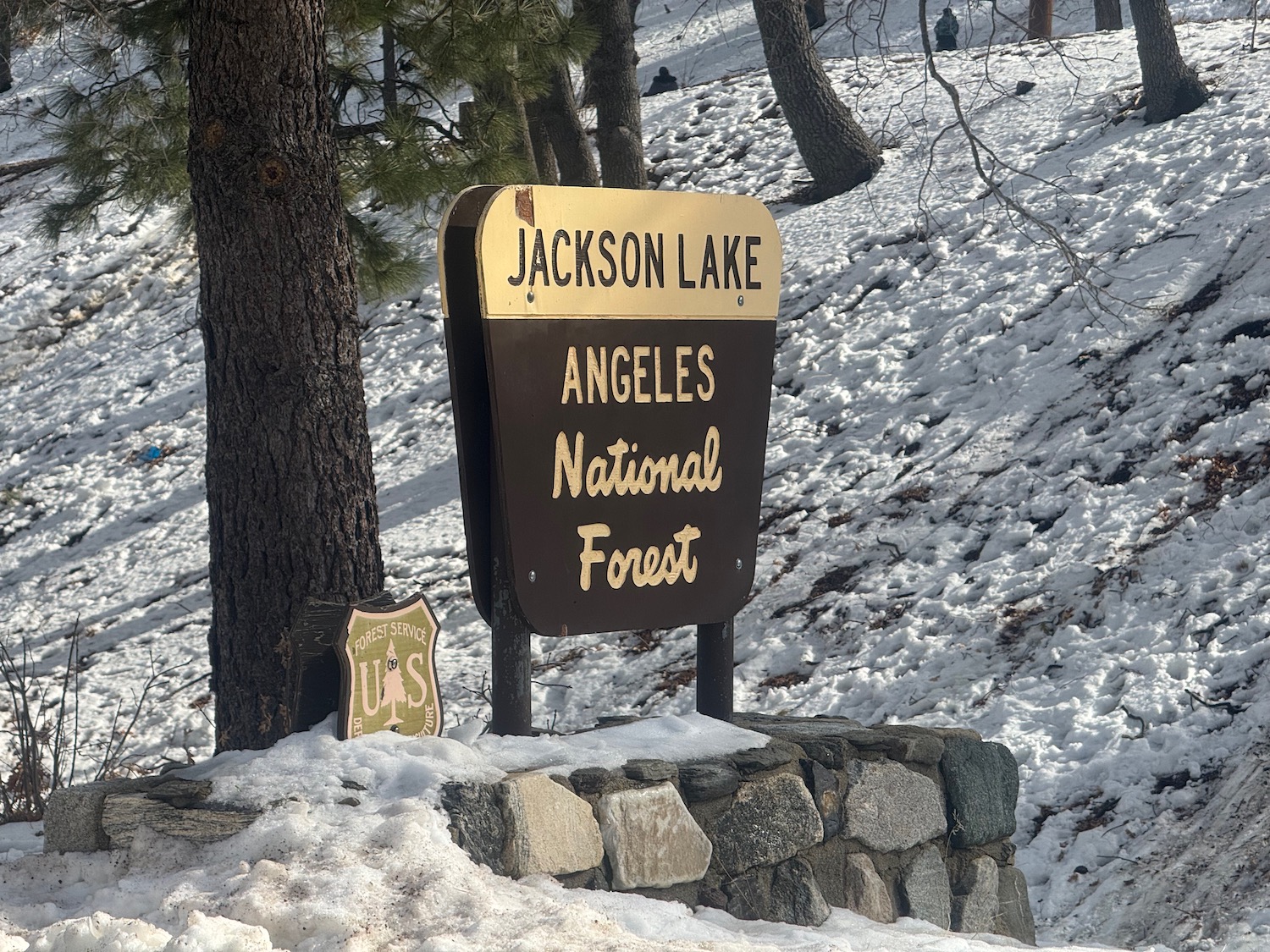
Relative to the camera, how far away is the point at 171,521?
881 centimetres

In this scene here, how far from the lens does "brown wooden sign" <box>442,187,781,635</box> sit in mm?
3369

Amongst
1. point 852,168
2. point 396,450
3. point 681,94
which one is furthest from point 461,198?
point 681,94

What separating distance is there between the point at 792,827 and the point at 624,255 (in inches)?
65.0

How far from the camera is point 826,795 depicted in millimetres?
3533

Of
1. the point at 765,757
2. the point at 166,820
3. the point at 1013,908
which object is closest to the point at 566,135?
the point at 765,757

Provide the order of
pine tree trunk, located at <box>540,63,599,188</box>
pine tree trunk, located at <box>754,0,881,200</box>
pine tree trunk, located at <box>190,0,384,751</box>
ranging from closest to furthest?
pine tree trunk, located at <box>190,0,384,751</box> < pine tree trunk, located at <box>540,63,599,188</box> < pine tree trunk, located at <box>754,0,881,200</box>

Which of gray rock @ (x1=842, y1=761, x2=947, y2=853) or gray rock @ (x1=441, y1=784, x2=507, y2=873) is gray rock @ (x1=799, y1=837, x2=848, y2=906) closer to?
gray rock @ (x1=842, y1=761, x2=947, y2=853)

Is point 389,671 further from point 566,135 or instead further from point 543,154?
point 543,154

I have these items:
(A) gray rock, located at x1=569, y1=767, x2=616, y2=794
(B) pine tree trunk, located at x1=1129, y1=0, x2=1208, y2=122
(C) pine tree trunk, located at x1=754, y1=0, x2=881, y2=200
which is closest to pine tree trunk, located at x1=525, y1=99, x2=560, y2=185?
(C) pine tree trunk, located at x1=754, y1=0, x2=881, y2=200

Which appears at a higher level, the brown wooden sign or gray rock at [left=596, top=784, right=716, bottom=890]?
the brown wooden sign

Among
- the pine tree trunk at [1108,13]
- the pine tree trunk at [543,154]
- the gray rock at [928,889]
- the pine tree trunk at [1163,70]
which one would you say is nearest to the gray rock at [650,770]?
the gray rock at [928,889]

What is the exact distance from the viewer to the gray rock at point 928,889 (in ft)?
12.1

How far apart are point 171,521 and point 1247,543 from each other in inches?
268

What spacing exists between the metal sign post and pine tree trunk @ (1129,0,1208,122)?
23.5 ft
